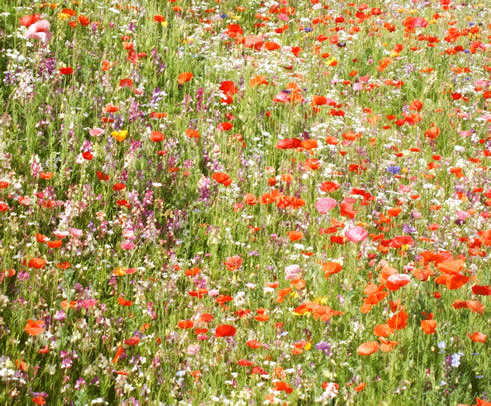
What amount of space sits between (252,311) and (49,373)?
1.11 meters

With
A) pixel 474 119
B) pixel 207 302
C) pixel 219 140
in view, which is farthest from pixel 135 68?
pixel 474 119

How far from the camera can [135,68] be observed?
479 centimetres

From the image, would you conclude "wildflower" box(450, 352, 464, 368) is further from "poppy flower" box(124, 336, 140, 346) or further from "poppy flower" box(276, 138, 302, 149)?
"poppy flower" box(276, 138, 302, 149)

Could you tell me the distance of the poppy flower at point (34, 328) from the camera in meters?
2.30

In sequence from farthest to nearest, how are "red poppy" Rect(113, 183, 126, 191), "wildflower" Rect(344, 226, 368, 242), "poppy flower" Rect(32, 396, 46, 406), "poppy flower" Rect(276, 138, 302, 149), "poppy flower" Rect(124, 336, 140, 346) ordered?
"poppy flower" Rect(276, 138, 302, 149), "red poppy" Rect(113, 183, 126, 191), "wildflower" Rect(344, 226, 368, 242), "poppy flower" Rect(124, 336, 140, 346), "poppy flower" Rect(32, 396, 46, 406)

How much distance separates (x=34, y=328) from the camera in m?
2.34

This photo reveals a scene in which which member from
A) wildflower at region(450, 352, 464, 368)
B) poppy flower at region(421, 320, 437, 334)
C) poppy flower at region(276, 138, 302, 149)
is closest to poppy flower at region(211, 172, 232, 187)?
poppy flower at region(276, 138, 302, 149)

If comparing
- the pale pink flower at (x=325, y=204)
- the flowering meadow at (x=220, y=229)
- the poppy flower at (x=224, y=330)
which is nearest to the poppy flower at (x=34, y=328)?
the flowering meadow at (x=220, y=229)

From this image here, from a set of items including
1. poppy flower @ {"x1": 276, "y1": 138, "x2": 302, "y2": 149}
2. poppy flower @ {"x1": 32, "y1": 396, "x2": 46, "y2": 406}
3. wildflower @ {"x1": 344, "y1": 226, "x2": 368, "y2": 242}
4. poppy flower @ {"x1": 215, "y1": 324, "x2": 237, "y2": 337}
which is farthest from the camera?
poppy flower @ {"x1": 276, "y1": 138, "x2": 302, "y2": 149}

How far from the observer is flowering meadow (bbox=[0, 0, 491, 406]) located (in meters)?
2.62

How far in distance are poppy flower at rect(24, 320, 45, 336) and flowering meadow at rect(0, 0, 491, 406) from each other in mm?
94

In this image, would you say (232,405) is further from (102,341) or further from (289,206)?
(289,206)

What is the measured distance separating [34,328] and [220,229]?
151 centimetres

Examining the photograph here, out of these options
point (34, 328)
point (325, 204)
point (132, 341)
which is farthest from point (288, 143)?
point (34, 328)
